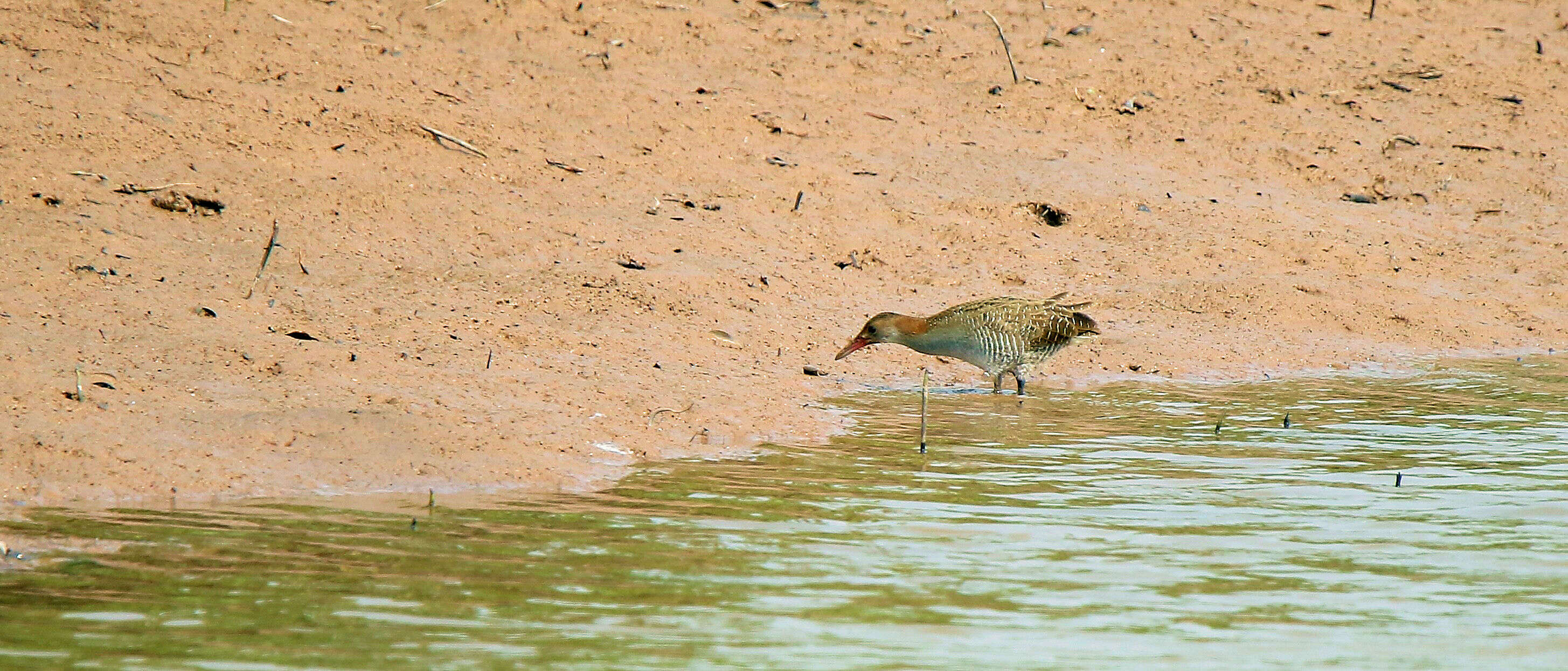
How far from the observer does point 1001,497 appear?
6.60 meters

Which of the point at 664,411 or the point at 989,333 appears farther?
the point at 989,333

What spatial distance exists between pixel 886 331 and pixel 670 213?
7.40 feet

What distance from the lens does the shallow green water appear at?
457 centimetres

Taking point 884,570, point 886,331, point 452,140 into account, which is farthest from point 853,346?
point 884,570

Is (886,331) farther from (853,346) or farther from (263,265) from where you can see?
(263,265)

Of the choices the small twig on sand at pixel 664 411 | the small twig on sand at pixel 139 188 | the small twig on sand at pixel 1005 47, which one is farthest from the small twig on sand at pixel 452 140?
the small twig on sand at pixel 1005 47

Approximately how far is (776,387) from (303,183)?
353 centimetres

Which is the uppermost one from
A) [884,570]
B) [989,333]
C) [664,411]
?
[989,333]

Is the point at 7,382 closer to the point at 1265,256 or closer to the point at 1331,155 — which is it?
the point at 1265,256

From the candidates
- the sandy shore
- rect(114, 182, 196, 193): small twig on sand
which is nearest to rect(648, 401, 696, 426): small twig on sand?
the sandy shore

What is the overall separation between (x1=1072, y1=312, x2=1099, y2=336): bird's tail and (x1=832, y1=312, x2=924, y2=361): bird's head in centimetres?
91

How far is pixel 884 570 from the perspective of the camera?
17.8 ft

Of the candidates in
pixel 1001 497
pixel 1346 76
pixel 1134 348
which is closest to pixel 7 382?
pixel 1001 497

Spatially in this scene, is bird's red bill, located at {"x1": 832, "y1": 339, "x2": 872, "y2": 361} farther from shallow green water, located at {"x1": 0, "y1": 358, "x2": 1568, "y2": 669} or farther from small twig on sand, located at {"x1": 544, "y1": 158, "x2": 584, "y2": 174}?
small twig on sand, located at {"x1": 544, "y1": 158, "x2": 584, "y2": 174}
